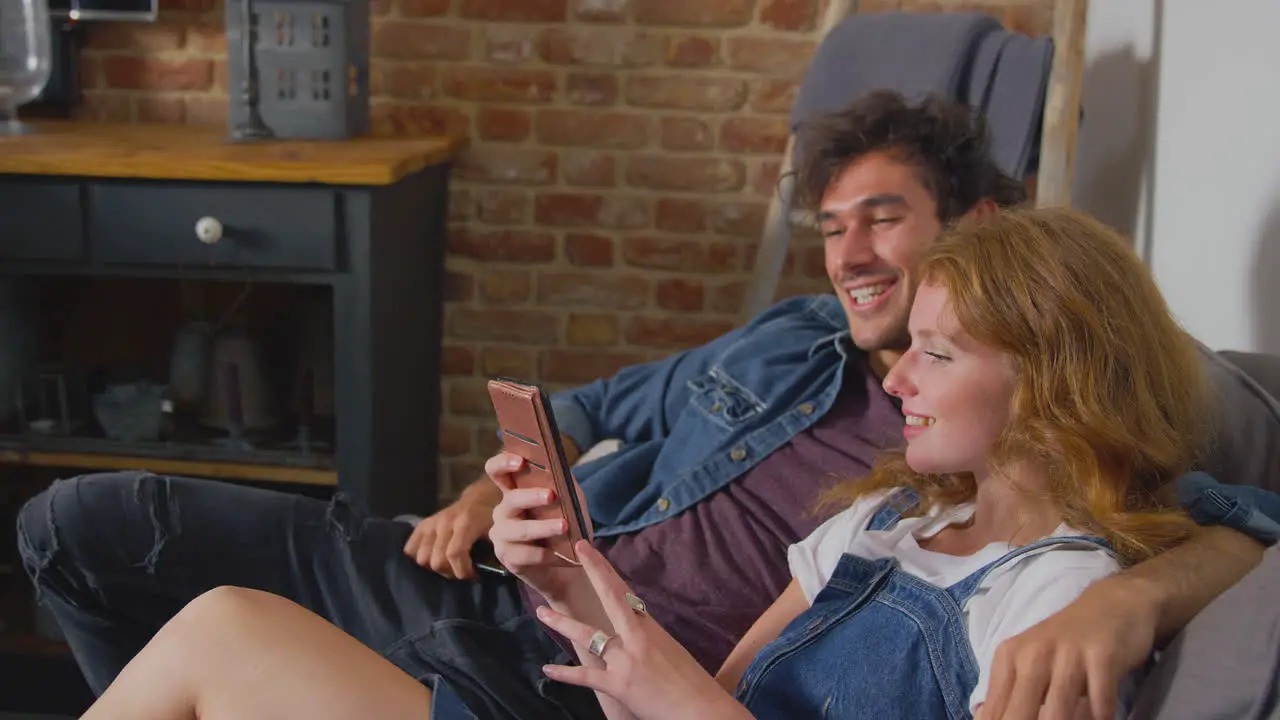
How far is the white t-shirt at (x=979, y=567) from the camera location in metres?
1.00

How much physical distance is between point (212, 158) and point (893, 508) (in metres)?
1.20

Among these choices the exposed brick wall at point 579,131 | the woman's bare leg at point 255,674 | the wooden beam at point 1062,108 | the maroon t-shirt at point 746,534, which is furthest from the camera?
the exposed brick wall at point 579,131

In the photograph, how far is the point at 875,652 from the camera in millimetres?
1070

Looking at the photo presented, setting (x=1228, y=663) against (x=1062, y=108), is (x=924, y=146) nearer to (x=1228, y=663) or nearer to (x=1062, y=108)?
(x=1062, y=108)

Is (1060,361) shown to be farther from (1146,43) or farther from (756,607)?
(1146,43)

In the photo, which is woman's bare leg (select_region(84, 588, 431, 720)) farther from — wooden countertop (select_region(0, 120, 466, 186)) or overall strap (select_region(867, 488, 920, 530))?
wooden countertop (select_region(0, 120, 466, 186))

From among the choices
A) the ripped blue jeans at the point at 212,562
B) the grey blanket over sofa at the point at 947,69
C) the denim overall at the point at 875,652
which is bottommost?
the ripped blue jeans at the point at 212,562

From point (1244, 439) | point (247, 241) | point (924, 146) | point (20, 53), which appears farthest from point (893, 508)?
point (20, 53)

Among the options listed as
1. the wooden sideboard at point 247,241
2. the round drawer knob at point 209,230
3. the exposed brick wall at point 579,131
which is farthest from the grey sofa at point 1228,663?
the exposed brick wall at point 579,131

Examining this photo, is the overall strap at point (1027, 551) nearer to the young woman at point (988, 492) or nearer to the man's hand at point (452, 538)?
the young woman at point (988, 492)

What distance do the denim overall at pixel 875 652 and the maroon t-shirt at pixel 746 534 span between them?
24 cm

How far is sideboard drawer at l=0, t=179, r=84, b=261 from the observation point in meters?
1.98

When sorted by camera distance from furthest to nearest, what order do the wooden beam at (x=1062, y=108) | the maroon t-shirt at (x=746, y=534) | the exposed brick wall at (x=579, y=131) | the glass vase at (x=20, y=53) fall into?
the exposed brick wall at (x=579, y=131) → the glass vase at (x=20, y=53) → the wooden beam at (x=1062, y=108) → the maroon t-shirt at (x=746, y=534)

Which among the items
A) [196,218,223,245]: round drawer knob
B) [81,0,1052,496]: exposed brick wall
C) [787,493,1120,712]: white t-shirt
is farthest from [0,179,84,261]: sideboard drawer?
[787,493,1120,712]: white t-shirt
